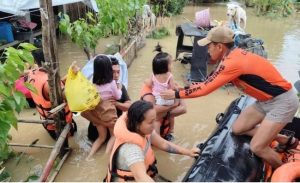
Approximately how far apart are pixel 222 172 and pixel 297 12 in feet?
59.7

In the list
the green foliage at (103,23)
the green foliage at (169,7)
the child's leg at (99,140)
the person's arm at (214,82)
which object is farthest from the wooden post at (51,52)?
the green foliage at (169,7)

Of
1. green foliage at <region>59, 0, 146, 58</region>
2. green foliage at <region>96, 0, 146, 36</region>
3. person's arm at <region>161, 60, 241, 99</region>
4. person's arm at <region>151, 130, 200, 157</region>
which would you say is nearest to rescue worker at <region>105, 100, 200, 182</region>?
person's arm at <region>151, 130, 200, 157</region>

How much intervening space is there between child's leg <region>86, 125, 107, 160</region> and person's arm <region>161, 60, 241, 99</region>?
1.33 m

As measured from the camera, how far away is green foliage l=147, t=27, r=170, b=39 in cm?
1131

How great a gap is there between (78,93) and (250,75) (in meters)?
1.92

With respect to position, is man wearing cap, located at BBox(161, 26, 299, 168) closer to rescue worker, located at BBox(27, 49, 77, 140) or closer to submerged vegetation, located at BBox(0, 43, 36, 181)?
submerged vegetation, located at BBox(0, 43, 36, 181)

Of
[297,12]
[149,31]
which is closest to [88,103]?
[149,31]

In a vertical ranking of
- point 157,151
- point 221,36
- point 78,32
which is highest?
point 221,36

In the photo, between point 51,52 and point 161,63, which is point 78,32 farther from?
point 161,63

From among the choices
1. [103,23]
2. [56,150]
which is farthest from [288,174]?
[103,23]

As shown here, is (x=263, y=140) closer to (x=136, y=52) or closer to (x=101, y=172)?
(x=101, y=172)

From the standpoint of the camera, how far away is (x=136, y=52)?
29.5 ft

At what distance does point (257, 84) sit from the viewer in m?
3.20

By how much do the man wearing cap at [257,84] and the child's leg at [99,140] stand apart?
4.86ft
